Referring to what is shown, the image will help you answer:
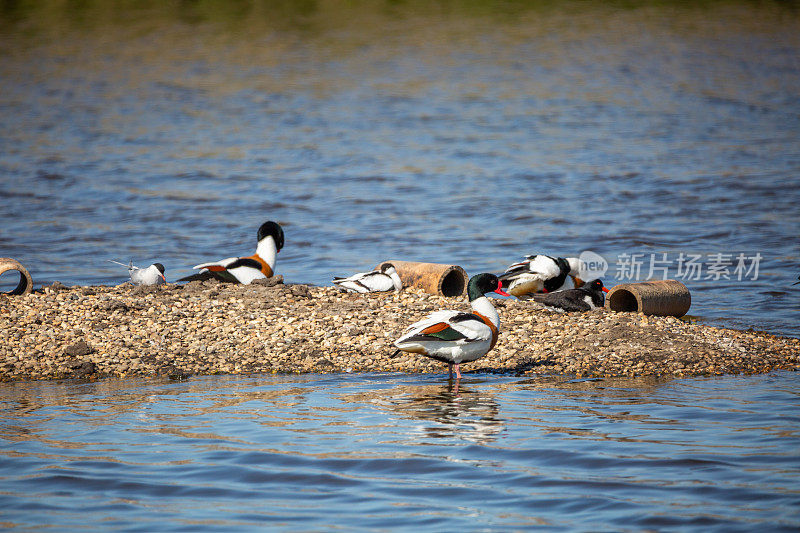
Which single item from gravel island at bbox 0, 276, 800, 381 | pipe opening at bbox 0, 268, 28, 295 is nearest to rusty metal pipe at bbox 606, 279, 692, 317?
gravel island at bbox 0, 276, 800, 381

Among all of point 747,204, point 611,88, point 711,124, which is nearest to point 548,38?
point 611,88

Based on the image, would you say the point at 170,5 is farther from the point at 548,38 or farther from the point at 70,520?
the point at 70,520

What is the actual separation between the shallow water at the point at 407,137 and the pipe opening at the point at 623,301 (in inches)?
59.1

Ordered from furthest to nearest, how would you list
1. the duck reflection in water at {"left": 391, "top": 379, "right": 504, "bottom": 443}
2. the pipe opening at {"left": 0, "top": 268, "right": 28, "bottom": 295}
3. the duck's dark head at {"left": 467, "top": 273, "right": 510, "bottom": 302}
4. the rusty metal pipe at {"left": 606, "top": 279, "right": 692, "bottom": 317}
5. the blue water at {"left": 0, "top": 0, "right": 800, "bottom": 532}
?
the pipe opening at {"left": 0, "top": 268, "right": 28, "bottom": 295} < the rusty metal pipe at {"left": 606, "top": 279, "right": 692, "bottom": 317} < the duck's dark head at {"left": 467, "top": 273, "right": 510, "bottom": 302} < the duck reflection in water at {"left": 391, "top": 379, "right": 504, "bottom": 443} < the blue water at {"left": 0, "top": 0, "right": 800, "bottom": 532}

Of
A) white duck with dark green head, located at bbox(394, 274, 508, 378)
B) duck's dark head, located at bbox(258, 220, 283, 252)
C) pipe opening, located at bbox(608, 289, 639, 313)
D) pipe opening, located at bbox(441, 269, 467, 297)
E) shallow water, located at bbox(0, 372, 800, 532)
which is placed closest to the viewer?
shallow water, located at bbox(0, 372, 800, 532)

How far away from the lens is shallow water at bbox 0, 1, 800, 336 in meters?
17.3

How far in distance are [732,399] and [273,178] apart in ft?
61.5

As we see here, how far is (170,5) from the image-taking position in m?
43.4

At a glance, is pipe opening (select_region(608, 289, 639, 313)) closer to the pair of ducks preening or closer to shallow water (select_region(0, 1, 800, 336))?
the pair of ducks preening

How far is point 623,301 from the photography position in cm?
1145

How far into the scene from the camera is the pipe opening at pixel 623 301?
1140 centimetres

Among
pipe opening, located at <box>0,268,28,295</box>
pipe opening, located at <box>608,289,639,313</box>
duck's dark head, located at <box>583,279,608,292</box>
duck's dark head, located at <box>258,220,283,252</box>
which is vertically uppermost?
duck's dark head, located at <box>258,220,283,252</box>

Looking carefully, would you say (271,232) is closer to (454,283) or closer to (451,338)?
(454,283)

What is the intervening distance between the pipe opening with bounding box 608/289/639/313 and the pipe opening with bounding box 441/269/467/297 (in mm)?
1844
